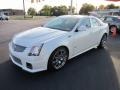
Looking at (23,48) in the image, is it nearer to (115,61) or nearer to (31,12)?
(115,61)

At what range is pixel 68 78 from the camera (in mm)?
4977

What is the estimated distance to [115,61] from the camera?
638 centimetres

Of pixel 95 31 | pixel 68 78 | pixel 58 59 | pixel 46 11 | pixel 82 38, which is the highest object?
pixel 46 11

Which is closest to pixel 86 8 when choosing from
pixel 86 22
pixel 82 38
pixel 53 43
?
pixel 86 22

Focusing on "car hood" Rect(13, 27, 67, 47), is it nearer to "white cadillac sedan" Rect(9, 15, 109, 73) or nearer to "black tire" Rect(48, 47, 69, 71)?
"white cadillac sedan" Rect(9, 15, 109, 73)

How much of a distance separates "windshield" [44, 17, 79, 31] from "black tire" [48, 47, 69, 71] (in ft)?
2.80

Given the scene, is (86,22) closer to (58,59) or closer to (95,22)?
(95,22)

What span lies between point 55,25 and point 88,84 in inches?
103

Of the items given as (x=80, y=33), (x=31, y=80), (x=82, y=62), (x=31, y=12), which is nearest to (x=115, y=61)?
(x=82, y=62)

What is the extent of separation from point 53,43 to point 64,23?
1.53 metres

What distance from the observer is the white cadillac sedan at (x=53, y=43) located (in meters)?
4.85

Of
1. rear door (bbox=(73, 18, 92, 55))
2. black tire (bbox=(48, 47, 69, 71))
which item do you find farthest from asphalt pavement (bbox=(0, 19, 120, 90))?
rear door (bbox=(73, 18, 92, 55))

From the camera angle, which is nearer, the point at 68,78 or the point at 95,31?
the point at 68,78

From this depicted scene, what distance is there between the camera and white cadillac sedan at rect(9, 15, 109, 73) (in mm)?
4852
